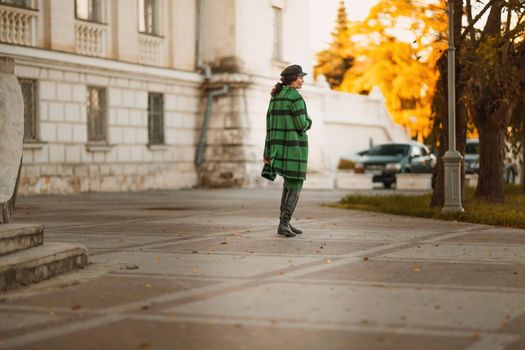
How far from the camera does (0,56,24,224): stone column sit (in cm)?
877

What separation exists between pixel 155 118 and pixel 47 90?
5.78 meters

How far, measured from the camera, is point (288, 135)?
11844mm

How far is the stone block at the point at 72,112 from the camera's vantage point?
26547mm

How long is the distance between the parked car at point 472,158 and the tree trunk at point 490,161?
15.7 m

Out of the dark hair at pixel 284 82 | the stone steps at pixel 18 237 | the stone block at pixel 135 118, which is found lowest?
the stone steps at pixel 18 237

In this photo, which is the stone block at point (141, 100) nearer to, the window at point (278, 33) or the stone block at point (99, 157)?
the stone block at point (99, 157)

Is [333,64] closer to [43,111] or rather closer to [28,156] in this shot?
[43,111]

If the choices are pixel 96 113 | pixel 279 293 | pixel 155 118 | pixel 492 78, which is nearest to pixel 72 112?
pixel 96 113

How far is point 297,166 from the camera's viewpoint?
1182cm

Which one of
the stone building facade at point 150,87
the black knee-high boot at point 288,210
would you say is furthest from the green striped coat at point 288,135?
the stone building facade at point 150,87

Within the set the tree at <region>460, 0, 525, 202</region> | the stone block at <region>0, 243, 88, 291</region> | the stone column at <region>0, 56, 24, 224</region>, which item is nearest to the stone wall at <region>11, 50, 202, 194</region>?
the tree at <region>460, 0, 525, 202</region>

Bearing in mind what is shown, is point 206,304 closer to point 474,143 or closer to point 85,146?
point 85,146

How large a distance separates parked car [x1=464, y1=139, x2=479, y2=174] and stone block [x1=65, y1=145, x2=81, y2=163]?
49.5ft

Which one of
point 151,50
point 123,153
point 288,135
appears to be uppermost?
point 151,50
